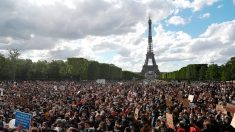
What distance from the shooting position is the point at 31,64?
431 feet

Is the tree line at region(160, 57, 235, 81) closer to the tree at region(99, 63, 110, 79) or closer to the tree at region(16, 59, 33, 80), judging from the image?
the tree at region(99, 63, 110, 79)

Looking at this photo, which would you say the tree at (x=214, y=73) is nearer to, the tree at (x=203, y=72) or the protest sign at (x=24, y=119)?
the tree at (x=203, y=72)

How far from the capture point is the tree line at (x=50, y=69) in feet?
365

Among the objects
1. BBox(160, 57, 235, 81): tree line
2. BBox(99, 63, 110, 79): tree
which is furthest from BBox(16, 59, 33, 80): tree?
BBox(160, 57, 235, 81): tree line

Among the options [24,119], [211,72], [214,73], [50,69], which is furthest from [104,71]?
[24,119]

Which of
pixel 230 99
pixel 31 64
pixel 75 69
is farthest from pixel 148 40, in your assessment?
pixel 230 99

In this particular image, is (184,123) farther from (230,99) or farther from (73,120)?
(230,99)

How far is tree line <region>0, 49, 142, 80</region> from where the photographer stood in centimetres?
11112

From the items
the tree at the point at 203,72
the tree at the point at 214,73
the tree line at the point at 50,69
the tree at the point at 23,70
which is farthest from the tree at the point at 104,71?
the tree at the point at 214,73

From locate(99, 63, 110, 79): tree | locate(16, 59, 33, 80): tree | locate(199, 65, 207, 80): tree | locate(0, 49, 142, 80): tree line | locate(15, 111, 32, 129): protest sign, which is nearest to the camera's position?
locate(15, 111, 32, 129): protest sign

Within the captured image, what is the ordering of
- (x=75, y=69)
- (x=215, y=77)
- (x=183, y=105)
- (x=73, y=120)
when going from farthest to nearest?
(x=75, y=69) → (x=215, y=77) → (x=183, y=105) → (x=73, y=120)

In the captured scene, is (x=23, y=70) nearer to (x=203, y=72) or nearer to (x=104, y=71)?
(x=104, y=71)

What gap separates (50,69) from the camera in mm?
135250

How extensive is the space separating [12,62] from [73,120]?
9563cm
